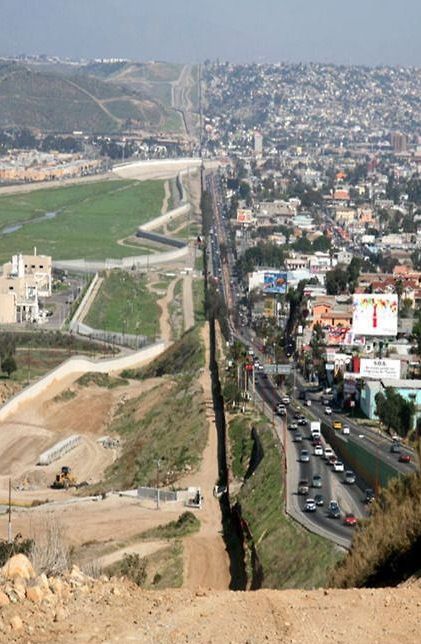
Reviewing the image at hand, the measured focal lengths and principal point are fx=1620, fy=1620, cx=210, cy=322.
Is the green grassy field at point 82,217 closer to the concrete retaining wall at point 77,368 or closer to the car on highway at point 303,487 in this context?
the concrete retaining wall at point 77,368

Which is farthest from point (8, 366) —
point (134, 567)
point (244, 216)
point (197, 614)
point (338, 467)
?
point (244, 216)

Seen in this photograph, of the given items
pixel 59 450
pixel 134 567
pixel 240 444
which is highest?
pixel 134 567

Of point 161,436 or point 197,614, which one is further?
point 161,436

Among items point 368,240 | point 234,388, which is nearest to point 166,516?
point 234,388

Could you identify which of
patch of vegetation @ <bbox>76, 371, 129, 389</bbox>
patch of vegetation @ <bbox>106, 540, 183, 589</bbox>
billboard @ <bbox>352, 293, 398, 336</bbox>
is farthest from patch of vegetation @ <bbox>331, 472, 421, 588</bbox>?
billboard @ <bbox>352, 293, 398, 336</bbox>

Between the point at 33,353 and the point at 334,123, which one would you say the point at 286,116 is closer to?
the point at 334,123

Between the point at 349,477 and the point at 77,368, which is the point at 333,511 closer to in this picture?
the point at 349,477

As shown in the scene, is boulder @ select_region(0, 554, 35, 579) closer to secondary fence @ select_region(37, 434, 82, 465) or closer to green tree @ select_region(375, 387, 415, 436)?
green tree @ select_region(375, 387, 415, 436)
